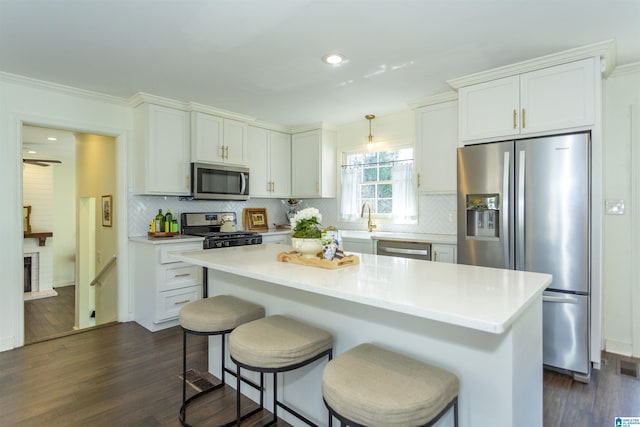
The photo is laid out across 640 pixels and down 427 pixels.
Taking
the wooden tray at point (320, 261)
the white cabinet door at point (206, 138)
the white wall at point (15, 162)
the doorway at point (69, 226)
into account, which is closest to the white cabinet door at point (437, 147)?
the wooden tray at point (320, 261)

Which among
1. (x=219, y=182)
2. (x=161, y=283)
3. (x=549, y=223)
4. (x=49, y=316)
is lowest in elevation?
(x=49, y=316)

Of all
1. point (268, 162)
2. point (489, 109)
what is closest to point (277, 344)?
point (489, 109)

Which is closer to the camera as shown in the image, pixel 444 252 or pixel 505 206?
pixel 505 206

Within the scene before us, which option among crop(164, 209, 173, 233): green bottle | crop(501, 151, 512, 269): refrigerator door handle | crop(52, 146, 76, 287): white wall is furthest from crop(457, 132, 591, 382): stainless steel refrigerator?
crop(52, 146, 76, 287): white wall

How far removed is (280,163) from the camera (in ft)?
16.6

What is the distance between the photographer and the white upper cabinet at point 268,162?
4695 millimetres

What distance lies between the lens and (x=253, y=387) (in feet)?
7.17

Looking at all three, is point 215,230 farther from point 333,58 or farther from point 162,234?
point 333,58

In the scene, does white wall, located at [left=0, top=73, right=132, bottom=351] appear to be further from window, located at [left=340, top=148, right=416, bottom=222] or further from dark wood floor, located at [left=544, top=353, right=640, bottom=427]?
dark wood floor, located at [left=544, top=353, right=640, bottom=427]

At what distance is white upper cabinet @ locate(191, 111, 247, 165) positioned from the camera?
3.92 metres

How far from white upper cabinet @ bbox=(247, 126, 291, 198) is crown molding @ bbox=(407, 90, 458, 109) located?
6.65ft

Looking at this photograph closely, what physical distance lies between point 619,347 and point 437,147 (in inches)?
93.8

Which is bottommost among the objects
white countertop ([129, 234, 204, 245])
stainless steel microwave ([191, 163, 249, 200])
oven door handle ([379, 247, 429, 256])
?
oven door handle ([379, 247, 429, 256])

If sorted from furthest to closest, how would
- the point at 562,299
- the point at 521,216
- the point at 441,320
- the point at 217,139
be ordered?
the point at 217,139
the point at 521,216
the point at 562,299
the point at 441,320
